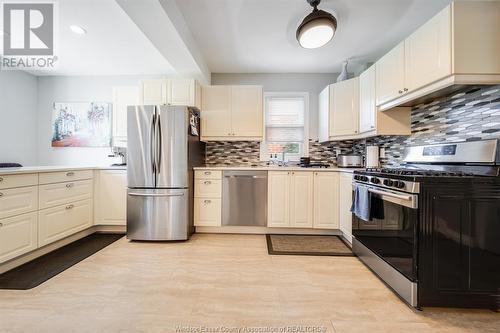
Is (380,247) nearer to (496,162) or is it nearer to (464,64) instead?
(496,162)

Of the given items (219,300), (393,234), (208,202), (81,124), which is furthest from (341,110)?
(81,124)

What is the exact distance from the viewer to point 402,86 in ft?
7.21

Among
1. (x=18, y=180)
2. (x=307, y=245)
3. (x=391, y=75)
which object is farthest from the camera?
(x=307, y=245)

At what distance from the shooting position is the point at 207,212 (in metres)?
3.20

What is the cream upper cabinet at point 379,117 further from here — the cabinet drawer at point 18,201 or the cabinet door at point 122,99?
the cabinet drawer at point 18,201

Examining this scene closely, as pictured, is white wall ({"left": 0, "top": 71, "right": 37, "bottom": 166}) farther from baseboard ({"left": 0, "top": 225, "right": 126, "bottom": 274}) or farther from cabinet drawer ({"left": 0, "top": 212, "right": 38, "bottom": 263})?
cabinet drawer ({"left": 0, "top": 212, "right": 38, "bottom": 263})

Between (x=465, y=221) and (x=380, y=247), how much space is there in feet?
2.15

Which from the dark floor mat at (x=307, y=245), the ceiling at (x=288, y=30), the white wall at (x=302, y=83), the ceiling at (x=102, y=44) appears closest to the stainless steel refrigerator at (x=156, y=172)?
the ceiling at (x=102, y=44)

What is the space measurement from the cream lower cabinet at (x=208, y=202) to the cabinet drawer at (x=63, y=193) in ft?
4.60

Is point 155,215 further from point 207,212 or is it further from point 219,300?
point 219,300

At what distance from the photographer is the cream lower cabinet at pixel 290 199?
313 centimetres

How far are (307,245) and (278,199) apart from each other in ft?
2.29

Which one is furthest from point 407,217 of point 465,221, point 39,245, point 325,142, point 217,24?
point 39,245

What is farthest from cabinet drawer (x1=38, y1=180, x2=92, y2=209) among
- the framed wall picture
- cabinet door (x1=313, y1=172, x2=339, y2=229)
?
cabinet door (x1=313, y1=172, x2=339, y2=229)
